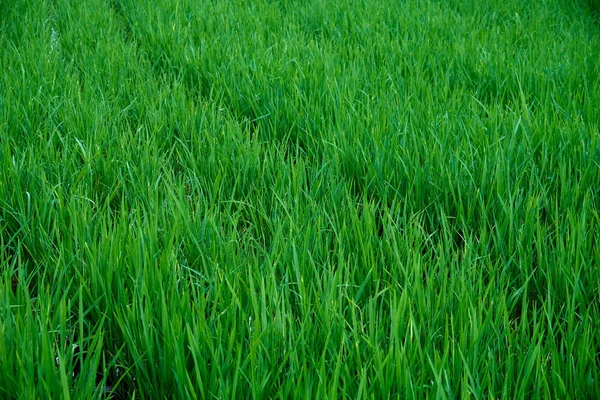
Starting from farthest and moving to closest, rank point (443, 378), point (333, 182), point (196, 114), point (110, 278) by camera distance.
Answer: point (196, 114) → point (333, 182) → point (110, 278) → point (443, 378)

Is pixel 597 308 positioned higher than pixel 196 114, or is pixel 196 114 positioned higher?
pixel 196 114

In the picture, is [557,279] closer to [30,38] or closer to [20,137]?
[20,137]

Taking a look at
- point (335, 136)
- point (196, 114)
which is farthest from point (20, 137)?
Result: point (335, 136)

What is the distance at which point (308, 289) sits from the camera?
123 cm

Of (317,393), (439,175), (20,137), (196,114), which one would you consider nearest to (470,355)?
(317,393)

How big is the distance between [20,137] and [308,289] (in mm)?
1138

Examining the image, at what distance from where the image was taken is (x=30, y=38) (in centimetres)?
291

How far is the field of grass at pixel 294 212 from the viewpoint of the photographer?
3.31 ft

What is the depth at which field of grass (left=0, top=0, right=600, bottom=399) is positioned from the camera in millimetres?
1009

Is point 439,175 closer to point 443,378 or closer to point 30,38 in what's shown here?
point 443,378

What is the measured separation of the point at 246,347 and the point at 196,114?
118cm

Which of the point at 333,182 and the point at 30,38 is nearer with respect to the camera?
the point at 333,182

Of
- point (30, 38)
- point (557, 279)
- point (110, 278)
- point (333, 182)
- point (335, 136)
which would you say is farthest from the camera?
point (30, 38)

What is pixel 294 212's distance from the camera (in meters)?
1.48
